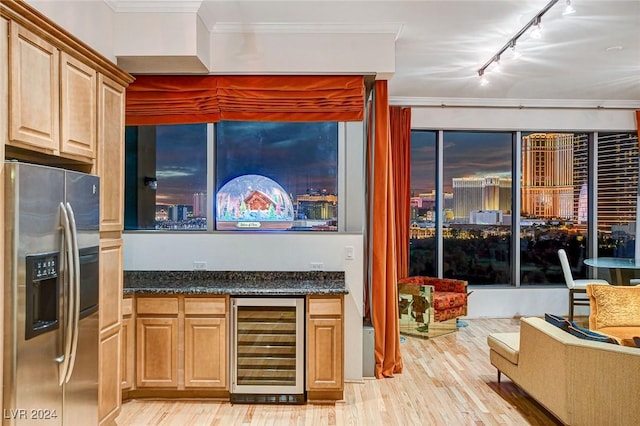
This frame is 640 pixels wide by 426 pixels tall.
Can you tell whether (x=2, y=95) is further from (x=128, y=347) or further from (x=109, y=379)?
(x=128, y=347)

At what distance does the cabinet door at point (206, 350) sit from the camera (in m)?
3.57

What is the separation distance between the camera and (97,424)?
2.65 m

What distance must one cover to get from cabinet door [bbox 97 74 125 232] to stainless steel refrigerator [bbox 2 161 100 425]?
0.28 meters

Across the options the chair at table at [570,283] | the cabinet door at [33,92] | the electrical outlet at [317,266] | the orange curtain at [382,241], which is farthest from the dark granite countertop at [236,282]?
the chair at table at [570,283]

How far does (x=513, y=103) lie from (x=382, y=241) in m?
3.52

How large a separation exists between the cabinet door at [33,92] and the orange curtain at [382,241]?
260 cm

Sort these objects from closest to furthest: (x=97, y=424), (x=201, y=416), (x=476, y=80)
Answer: (x=97, y=424), (x=201, y=416), (x=476, y=80)

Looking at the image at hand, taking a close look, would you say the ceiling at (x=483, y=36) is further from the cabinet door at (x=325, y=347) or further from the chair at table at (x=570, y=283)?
the cabinet door at (x=325, y=347)

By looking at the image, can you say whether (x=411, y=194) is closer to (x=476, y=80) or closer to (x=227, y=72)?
(x=476, y=80)

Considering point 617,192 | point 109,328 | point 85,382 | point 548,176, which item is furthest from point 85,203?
point 617,192

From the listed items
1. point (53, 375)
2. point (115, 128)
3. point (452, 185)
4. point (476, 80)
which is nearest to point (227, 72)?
point (115, 128)

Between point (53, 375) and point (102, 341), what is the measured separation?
0.60 metres

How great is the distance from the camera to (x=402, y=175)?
620cm

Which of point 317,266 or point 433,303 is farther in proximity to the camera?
point 433,303
